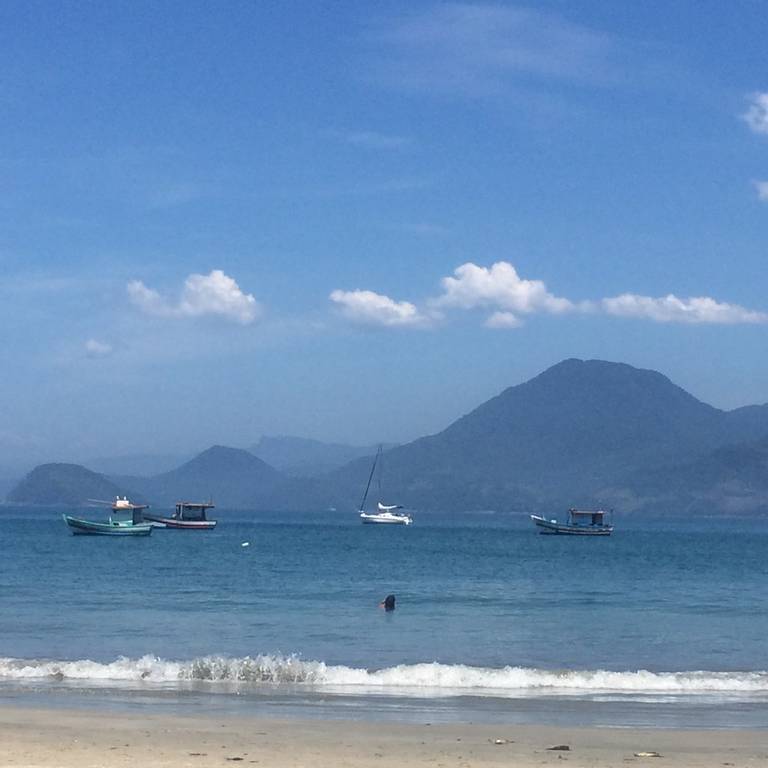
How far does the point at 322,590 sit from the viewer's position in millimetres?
58500

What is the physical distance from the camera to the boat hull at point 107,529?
122000 mm

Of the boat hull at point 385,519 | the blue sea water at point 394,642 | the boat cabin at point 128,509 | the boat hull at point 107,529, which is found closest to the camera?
the blue sea water at point 394,642

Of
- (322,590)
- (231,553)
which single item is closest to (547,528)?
(231,553)

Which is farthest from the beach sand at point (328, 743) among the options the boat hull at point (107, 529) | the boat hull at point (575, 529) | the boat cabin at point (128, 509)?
the boat hull at point (575, 529)

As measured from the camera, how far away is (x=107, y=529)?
403ft

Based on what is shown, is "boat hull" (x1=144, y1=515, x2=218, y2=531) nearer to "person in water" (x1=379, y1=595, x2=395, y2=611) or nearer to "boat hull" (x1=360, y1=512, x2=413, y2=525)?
"boat hull" (x1=360, y1=512, x2=413, y2=525)

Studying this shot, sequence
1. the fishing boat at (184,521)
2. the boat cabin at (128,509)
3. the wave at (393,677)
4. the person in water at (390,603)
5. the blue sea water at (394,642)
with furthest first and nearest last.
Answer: the fishing boat at (184,521)
the boat cabin at (128,509)
the person in water at (390,603)
the wave at (393,677)
the blue sea water at (394,642)

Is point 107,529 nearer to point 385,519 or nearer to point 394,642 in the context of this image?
point 385,519

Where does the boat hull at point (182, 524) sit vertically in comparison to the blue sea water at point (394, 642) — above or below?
below

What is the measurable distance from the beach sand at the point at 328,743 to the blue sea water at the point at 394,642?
6.16ft

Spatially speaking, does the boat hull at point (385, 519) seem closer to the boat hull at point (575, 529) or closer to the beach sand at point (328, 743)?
the boat hull at point (575, 529)

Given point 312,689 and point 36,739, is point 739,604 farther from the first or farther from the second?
point 36,739

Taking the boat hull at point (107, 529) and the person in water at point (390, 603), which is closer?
the person in water at point (390, 603)

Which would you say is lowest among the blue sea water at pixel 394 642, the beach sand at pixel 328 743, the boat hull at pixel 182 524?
the boat hull at pixel 182 524
